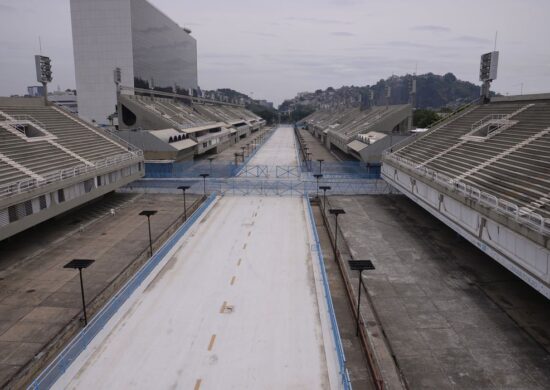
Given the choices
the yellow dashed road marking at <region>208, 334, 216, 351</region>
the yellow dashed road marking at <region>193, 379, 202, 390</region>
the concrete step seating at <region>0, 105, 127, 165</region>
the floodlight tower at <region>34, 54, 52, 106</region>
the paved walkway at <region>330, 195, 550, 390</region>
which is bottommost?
the yellow dashed road marking at <region>193, 379, 202, 390</region>

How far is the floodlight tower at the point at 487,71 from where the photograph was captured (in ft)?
115

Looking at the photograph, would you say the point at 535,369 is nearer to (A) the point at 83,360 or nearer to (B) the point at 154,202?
(A) the point at 83,360

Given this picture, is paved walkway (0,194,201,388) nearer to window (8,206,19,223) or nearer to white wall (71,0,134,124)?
window (8,206,19,223)

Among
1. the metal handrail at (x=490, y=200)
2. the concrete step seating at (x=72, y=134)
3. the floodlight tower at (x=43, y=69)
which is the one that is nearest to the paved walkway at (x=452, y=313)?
the metal handrail at (x=490, y=200)

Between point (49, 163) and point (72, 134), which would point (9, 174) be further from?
point (72, 134)

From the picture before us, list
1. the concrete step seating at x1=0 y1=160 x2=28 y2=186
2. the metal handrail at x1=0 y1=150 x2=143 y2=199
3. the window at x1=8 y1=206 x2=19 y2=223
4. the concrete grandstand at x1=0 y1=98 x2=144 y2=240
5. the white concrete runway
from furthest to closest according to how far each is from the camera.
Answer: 1. the concrete step seating at x1=0 y1=160 x2=28 y2=186
2. the concrete grandstand at x1=0 y1=98 x2=144 y2=240
3. the metal handrail at x1=0 y1=150 x2=143 y2=199
4. the window at x1=8 y1=206 x2=19 y2=223
5. the white concrete runway

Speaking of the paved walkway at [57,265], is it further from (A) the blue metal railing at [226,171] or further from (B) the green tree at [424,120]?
(B) the green tree at [424,120]

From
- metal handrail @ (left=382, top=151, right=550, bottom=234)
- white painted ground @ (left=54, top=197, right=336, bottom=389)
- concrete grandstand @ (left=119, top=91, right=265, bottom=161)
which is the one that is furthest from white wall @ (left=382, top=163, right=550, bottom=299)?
concrete grandstand @ (left=119, top=91, right=265, bottom=161)

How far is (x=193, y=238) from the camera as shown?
2475 centimetres

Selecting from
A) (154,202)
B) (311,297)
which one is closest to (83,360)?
(311,297)

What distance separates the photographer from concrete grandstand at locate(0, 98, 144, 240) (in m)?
21.7

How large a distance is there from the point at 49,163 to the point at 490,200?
26.2 m

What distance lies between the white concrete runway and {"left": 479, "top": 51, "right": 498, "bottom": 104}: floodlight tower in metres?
24.5

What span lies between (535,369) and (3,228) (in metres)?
22.5
